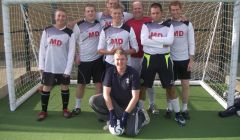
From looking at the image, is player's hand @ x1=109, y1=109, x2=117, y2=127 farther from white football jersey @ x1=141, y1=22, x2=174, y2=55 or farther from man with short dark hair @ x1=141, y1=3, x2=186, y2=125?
white football jersey @ x1=141, y1=22, x2=174, y2=55

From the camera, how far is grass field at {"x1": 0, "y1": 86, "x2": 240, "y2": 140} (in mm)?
4316

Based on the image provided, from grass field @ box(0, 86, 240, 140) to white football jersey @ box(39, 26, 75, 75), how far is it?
0.73m

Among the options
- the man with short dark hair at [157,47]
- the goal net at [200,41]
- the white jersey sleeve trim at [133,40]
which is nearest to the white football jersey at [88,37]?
the white jersey sleeve trim at [133,40]

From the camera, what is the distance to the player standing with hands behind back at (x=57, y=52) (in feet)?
15.5

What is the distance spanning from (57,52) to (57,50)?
0.09ft

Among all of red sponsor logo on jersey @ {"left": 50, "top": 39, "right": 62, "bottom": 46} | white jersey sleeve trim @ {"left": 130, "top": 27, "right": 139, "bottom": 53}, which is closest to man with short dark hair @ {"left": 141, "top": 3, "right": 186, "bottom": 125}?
white jersey sleeve trim @ {"left": 130, "top": 27, "right": 139, "bottom": 53}

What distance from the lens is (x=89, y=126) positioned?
15.3ft

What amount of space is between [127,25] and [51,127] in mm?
1689

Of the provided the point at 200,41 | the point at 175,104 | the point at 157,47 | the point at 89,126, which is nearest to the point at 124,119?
the point at 89,126

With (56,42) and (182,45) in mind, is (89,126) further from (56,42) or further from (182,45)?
(182,45)

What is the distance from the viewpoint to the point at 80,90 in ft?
16.8

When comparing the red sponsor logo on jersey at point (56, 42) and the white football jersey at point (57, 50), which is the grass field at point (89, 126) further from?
the red sponsor logo on jersey at point (56, 42)

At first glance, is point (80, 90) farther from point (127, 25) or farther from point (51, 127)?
point (127, 25)

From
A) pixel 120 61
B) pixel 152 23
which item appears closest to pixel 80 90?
pixel 120 61
